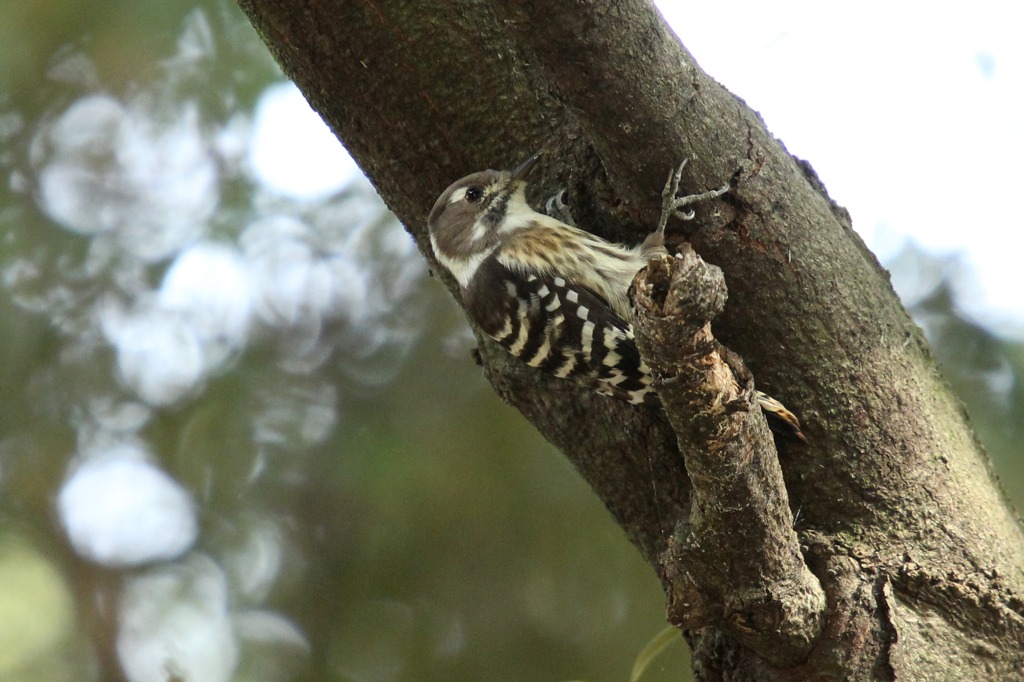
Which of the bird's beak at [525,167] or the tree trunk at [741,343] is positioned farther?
the bird's beak at [525,167]

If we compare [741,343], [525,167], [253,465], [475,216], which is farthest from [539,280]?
[253,465]

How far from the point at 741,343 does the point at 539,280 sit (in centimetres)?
122

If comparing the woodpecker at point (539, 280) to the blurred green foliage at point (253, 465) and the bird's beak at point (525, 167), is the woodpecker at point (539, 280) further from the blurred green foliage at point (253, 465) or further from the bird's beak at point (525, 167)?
the blurred green foliage at point (253, 465)

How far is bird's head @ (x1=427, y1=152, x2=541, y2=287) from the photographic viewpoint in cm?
350

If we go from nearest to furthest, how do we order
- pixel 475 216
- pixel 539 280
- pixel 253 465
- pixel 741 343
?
pixel 741 343 < pixel 539 280 < pixel 475 216 < pixel 253 465

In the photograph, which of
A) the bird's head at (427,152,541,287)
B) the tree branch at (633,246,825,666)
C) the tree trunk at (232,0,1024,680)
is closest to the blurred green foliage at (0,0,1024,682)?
the bird's head at (427,152,541,287)

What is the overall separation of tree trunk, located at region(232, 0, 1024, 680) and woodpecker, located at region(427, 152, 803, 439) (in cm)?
15

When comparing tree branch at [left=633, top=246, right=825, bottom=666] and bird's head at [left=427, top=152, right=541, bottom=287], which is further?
bird's head at [left=427, top=152, right=541, bottom=287]

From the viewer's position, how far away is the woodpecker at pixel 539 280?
3.47 meters

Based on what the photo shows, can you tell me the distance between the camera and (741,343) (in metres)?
2.89

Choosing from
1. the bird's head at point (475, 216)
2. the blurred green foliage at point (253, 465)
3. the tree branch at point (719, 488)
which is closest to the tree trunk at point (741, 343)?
the tree branch at point (719, 488)

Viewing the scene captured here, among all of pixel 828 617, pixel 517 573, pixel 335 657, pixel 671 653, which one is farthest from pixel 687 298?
pixel 335 657

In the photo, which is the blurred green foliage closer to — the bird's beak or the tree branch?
the bird's beak

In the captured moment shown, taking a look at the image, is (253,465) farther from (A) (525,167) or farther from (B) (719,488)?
(B) (719,488)
